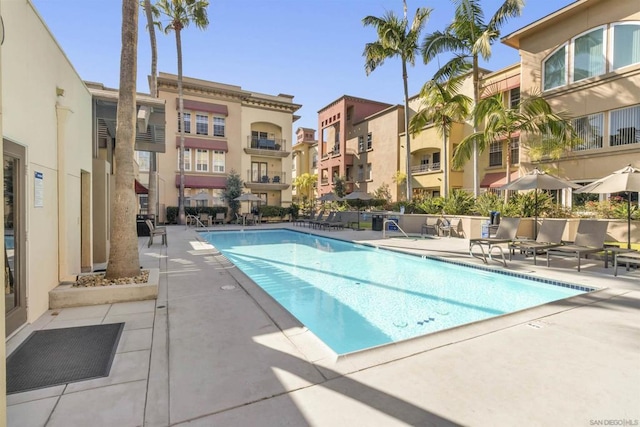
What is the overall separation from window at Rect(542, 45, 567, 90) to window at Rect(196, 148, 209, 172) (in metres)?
25.2

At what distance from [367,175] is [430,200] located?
16.5 metres

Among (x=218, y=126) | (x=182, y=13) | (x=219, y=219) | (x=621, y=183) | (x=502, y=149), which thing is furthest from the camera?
(x=218, y=126)

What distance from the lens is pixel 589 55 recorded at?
647 inches

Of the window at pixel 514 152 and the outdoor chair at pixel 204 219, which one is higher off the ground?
the window at pixel 514 152

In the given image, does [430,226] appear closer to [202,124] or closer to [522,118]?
A: [522,118]

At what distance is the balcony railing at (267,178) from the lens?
101ft

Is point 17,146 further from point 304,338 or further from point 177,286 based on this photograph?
point 304,338

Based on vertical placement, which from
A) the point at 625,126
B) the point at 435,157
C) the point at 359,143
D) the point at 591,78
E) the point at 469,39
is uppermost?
the point at 469,39

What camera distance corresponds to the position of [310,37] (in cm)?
1539

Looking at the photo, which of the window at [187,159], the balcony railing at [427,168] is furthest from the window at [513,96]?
the window at [187,159]

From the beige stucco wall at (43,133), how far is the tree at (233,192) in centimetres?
2041

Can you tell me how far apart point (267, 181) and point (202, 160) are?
610 centimetres

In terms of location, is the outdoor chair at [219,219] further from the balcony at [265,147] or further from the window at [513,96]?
the window at [513,96]

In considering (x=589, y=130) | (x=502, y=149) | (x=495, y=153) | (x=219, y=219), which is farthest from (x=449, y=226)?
(x=219, y=219)
